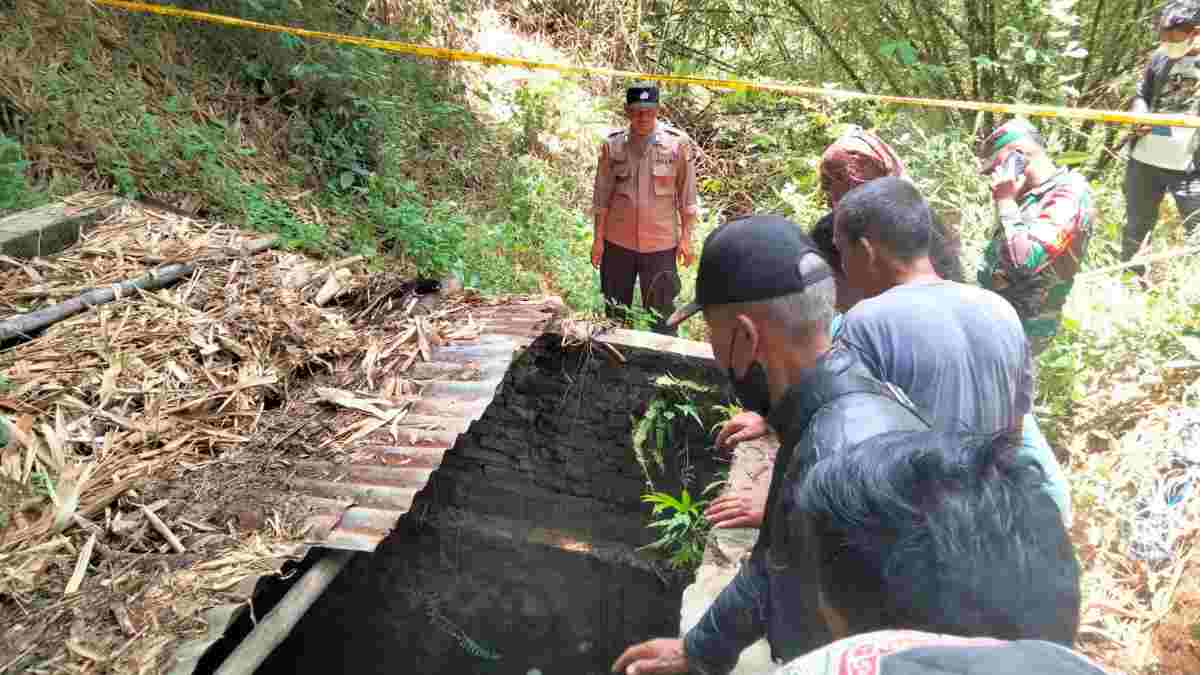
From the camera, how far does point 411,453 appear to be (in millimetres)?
3139

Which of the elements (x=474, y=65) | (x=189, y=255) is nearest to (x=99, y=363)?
(x=189, y=255)

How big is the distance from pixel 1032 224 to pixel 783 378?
1872 millimetres

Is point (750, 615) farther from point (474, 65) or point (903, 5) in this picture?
point (474, 65)

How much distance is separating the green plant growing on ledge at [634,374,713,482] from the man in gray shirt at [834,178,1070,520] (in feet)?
6.71

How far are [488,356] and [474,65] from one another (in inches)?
269

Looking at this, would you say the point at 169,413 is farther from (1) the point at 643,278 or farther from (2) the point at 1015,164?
(2) the point at 1015,164

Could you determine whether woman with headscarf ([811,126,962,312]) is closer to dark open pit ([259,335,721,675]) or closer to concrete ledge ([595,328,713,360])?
concrete ledge ([595,328,713,360])

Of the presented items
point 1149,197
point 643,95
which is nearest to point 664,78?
point 643,95

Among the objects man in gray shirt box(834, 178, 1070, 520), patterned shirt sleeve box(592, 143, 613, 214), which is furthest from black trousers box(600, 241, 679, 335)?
man in gray shirt box(834, 178, 1070, 520)

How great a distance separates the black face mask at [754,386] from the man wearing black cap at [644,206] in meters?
3.16

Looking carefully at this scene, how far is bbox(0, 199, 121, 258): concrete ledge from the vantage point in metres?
3.86

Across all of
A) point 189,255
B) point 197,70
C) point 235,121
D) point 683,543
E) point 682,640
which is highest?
point 197,70

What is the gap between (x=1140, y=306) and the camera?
4.49 metres

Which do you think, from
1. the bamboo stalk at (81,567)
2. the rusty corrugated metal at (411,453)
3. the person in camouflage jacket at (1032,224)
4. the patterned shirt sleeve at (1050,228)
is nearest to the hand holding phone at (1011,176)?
→ the person in camouflage jacket at (1032,224)
